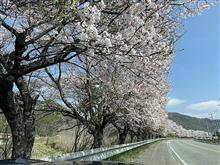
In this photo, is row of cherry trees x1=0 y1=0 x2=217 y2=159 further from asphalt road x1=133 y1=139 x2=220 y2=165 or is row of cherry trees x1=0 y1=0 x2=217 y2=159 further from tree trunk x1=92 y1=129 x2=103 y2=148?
asphalt road x1=133 y1=139 x2=220 y2=165

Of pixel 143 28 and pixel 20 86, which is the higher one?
pixel 143 28

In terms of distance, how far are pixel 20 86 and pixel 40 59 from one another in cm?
167

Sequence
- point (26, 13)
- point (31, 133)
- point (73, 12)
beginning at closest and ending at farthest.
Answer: point (73, 12) → point (26, 13) → point (31, 133)

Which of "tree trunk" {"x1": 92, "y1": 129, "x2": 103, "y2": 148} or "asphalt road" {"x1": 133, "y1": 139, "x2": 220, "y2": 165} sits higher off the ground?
"tree trunk" {"x1": 92, "y1": 129, "x2": 103, "y2": 148}

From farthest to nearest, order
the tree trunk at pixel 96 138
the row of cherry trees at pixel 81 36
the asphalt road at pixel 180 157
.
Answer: the asphalt road at pixel 180 157 → the tree trunk at pixel 96 138 → the row of cherry trees at pixel 81 36

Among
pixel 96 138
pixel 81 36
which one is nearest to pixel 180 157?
pixel 96 138

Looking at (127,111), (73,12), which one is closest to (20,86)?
(73,12)

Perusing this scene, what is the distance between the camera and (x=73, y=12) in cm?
708

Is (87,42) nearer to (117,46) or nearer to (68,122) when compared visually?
(117,46)

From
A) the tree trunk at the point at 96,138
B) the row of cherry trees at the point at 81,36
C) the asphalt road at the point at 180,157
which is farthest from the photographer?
the asphalt road at the point at 180,157

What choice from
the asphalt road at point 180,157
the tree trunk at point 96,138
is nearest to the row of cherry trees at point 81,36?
the tree trunk at point 96,138

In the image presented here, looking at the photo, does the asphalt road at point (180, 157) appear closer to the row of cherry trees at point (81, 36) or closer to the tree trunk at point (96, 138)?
the tree trunk at point (96, 138)

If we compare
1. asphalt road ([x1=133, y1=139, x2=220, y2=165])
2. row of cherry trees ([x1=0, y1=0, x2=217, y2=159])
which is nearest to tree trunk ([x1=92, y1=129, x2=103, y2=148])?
asphalt road ([x1=133, y1=139, x2=220, y2=165])

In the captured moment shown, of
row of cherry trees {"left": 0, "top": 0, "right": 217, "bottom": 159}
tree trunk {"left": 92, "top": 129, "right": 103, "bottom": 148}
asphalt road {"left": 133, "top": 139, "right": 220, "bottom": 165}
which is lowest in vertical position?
asphalt road {"left": 133, "top": 139, "right": 220, "bottom": 165}
